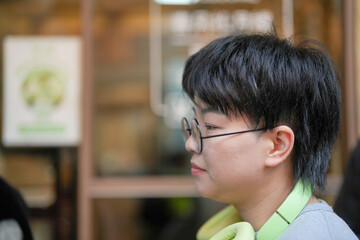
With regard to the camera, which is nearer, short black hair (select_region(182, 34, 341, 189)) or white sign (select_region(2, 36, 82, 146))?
short black hair (select_region(182, 34, 341, 189))

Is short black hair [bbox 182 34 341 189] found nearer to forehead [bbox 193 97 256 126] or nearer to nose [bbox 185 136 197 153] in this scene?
forehead [bbox 193 97 256 126]

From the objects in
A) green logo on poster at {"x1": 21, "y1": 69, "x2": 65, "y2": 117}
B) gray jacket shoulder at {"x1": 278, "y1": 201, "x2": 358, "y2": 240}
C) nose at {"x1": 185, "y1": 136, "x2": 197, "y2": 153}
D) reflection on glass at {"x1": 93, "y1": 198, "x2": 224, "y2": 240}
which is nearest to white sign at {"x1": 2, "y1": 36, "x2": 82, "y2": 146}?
green logo on poster at {"x1": 21, "y1": 69, "x2": 65, "y2": 117}

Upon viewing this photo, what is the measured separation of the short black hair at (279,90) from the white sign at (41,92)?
8.61ft

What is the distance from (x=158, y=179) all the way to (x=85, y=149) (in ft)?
2.25

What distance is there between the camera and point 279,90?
1535mm

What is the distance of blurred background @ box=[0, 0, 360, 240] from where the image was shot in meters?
4.11

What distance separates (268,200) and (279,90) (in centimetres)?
35

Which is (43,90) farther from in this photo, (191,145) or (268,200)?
(268,200)

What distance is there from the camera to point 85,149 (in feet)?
13.6

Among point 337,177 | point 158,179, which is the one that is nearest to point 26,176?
point 158,179

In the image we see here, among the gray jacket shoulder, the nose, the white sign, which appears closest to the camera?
the gray jacket shoulder

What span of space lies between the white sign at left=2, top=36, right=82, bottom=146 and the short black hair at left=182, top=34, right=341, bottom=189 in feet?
8.61

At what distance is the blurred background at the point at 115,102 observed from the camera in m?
4.11

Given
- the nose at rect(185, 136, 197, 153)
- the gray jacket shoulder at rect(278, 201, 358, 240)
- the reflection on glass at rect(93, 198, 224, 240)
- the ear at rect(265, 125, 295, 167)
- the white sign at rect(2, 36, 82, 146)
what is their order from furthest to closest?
1. the reflection on glass at rect(93, 198, 224, 240)
2. the white sign at rect(2, 36, 82, 146)
3. the nose at rect(185, 136, 197, 153)
4. the ear at rect(265, 125, 295, 167)
5. the gray jacket shoulder at rect(278, 201, 358, 240)
